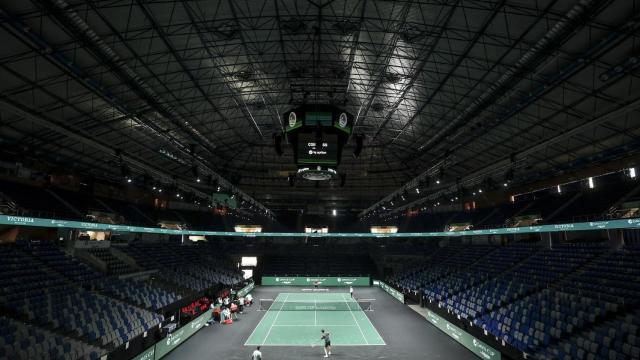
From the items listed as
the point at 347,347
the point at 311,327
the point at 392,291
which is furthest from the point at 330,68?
the point at 392,291

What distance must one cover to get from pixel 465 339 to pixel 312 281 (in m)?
29.4

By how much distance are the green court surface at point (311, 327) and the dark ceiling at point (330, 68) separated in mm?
12922

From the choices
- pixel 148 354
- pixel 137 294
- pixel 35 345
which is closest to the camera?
pixel 35 345

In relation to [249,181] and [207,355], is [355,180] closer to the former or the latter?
[249,181]

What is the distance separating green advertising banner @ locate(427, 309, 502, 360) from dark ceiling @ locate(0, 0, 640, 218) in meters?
10.2

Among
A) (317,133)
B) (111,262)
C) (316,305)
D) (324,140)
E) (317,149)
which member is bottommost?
(316,305)

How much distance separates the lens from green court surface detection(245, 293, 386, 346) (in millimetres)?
19266

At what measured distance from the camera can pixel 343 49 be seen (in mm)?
19797

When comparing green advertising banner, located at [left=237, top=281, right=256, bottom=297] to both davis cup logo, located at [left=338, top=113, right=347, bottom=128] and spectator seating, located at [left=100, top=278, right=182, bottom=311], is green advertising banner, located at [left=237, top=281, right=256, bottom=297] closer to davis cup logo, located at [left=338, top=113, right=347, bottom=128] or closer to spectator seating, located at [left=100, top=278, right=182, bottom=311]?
spectator seating, located at [left=100, top=278, right=182, bottom=311]

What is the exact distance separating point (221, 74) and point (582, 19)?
17.6 m

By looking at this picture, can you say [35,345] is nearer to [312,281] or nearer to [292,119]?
[292,119]

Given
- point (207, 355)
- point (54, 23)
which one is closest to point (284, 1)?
point (54, 23)

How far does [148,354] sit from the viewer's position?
14711mm

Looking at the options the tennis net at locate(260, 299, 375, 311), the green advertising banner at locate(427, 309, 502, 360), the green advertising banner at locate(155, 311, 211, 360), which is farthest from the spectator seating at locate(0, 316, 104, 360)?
the tennis net at locate(260, 299, 375, 311)
